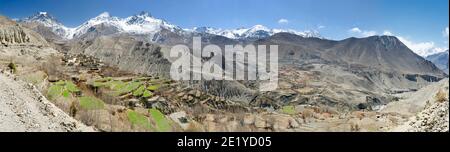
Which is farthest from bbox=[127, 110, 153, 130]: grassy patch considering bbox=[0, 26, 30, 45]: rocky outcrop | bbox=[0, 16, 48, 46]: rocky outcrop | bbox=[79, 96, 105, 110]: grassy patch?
bbox=[0, 16, 48, 46]: rocky outcrop

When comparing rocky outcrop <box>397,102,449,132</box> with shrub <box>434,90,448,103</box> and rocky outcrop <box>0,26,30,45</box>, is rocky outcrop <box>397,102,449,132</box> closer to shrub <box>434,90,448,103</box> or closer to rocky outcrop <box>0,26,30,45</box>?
shrub <box>434,90,448,103</box>

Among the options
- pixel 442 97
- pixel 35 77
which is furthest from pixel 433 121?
pixel 35 77

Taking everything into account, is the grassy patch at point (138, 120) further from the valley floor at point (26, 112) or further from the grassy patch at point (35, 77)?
the grassy patch at point (35, 77)

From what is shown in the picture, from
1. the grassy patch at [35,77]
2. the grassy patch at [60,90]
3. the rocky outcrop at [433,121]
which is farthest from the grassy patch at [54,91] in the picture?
the rocky outcrop at [433,121]
